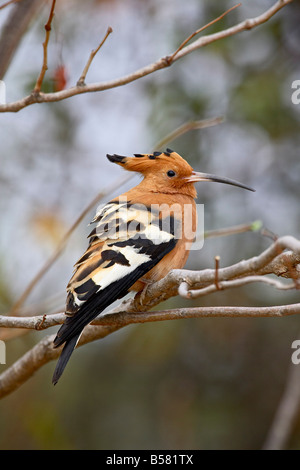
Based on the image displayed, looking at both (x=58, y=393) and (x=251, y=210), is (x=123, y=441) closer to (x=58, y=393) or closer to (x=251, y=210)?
(x=58, y=393)

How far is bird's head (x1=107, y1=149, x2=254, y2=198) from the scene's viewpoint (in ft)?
9.83

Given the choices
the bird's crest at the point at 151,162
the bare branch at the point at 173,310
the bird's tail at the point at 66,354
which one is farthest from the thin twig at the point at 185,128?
the bird's tail at the point at 66,354

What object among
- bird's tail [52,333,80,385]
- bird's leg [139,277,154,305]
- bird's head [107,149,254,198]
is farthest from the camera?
bird's head [107,149,254,198]

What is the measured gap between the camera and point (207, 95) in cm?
442

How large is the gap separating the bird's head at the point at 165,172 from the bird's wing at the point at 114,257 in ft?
0.84

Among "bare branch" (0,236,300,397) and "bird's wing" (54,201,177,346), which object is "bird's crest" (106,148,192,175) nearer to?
"bird's wing" (54,201,177,346)

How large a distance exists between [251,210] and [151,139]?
814mm

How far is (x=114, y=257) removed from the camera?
2406mm

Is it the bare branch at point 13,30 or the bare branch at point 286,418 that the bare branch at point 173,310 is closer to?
the bare branch at point 13,30

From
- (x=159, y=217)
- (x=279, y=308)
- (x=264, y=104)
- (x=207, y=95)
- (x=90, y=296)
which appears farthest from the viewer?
(x=207, y=95)

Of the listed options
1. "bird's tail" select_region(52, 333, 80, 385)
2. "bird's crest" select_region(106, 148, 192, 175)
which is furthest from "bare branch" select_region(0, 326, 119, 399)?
"bird's crest" select_region(106, 148, 192, 175)

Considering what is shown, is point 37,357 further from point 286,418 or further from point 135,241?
point 286,418

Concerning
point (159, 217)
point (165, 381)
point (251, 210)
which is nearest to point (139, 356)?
point (165, 381)

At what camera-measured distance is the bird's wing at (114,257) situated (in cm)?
218
